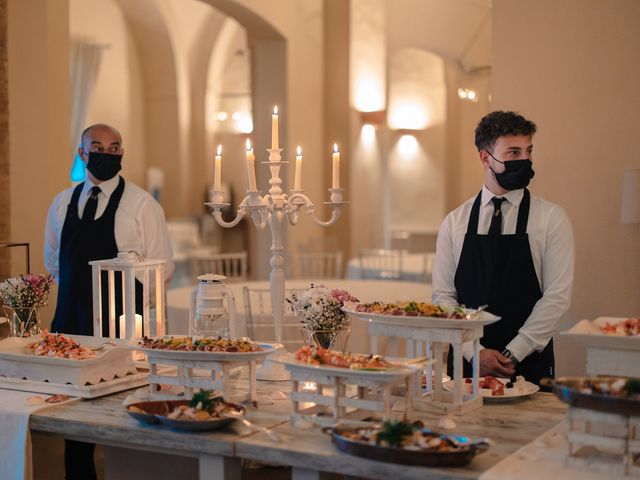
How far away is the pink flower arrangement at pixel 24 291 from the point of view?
3895mm

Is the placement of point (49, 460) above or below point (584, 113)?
below

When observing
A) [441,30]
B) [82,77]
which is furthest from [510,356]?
[82,77]

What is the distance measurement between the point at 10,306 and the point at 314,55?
25.8ft

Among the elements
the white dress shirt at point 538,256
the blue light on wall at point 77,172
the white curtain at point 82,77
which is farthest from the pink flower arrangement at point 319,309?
the white curtain at point 82,77

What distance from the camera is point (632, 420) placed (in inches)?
95.4

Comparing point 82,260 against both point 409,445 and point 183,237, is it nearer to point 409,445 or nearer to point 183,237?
point 409,445

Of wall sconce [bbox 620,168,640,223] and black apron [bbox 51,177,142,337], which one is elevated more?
wall sconce [bbox 620,168,640,223]

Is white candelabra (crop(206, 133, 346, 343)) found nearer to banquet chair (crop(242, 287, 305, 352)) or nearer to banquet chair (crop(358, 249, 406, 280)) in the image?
banquet chair (crop(242, 287, 305, 352))

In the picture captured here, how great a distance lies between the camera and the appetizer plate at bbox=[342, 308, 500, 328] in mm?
2996

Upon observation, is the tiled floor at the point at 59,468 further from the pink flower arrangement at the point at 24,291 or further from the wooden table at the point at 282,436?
the wooden table at the point at 282,436

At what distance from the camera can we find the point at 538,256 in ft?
12.2

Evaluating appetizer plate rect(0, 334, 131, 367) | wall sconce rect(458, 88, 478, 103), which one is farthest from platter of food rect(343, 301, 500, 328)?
wall sconce rect(458, 88, 478, 103)

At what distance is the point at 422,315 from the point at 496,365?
618mm

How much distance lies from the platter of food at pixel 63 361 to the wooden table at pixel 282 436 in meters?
0.13
